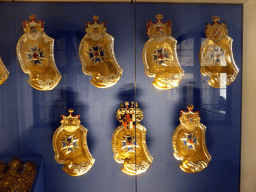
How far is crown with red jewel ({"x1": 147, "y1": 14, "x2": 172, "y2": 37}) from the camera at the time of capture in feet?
3.19

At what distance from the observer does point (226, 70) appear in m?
0.96

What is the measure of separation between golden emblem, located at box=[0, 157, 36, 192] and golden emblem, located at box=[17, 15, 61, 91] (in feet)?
1.10

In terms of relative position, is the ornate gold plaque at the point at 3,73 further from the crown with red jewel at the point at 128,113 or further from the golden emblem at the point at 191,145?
the golden emblem at the point at 191,145

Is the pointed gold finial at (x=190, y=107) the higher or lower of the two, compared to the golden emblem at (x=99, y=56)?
lower

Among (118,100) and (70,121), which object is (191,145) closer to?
(118,100)

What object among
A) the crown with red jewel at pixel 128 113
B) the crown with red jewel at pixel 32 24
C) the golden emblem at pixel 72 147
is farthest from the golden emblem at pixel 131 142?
the crown with red jewel at pixel 32 24

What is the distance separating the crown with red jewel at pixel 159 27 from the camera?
0.97 meters

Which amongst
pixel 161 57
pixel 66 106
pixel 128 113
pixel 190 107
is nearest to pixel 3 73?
pixel 66 106

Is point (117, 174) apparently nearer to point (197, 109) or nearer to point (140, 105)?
point (140, 105)

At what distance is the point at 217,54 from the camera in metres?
0.96

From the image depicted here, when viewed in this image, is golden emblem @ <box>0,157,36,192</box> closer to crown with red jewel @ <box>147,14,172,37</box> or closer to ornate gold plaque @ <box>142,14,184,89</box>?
ornate gold plaque @ <box>142,14,184,89</box>

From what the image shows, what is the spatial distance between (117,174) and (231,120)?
567 mm

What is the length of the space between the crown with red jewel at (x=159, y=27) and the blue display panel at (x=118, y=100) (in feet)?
0.06

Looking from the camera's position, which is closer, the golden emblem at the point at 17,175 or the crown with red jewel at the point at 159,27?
the golden emblem at the point at 17,175
